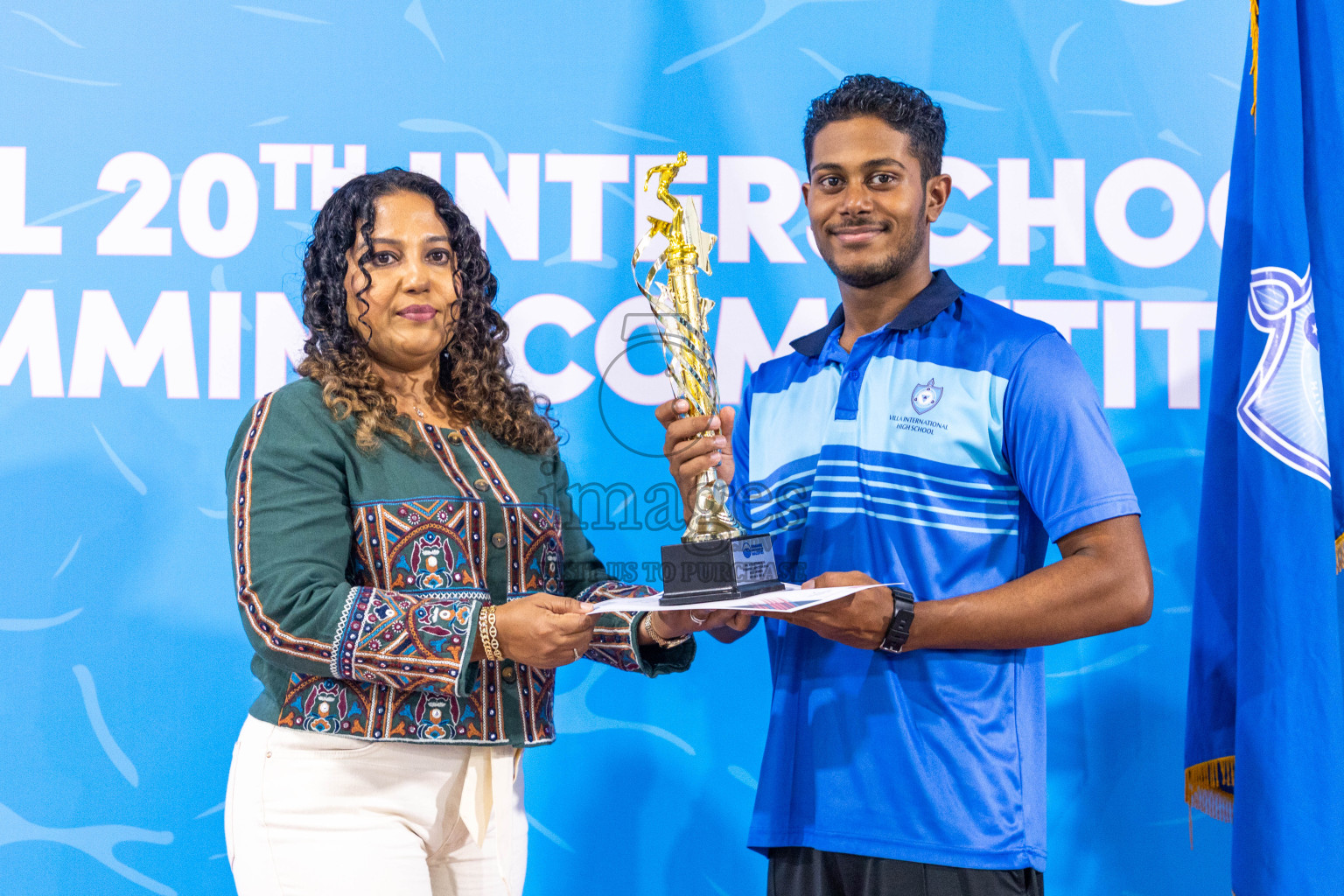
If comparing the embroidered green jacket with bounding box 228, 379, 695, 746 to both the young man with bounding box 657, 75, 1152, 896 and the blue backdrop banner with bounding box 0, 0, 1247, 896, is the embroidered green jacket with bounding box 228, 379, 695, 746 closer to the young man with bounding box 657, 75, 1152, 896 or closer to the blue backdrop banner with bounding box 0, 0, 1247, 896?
the young man with bounding box 657, 75, 1152, 896

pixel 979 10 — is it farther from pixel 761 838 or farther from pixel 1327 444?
pixel 761 838

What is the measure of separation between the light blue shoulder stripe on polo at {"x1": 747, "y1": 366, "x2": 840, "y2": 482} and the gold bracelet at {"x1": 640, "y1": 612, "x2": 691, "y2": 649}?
0.98 ft

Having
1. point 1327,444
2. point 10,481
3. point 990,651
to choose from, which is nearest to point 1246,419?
point 1327,444

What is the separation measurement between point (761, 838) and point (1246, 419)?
43.9 inches

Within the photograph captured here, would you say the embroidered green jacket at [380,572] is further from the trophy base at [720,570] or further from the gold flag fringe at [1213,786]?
the gold flag fringe at [1213,786]

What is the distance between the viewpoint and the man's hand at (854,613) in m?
1.42

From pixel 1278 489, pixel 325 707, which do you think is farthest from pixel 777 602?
pixel 1278 489

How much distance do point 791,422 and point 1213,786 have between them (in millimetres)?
1056

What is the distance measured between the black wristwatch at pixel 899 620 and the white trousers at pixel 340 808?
655 millimetres

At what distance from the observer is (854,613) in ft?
4.66

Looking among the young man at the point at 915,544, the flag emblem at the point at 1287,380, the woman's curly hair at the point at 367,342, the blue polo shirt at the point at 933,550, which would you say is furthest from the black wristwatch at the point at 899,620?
the flag emblem at the point at 1287,380

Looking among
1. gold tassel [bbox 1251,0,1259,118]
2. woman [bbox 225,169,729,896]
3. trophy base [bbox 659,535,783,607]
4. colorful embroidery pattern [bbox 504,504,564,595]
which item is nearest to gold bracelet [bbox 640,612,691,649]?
woman [bbox 225,169,729,896]

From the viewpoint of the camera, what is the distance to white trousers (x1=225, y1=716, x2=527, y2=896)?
1513mm

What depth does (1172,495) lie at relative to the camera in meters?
2.52
